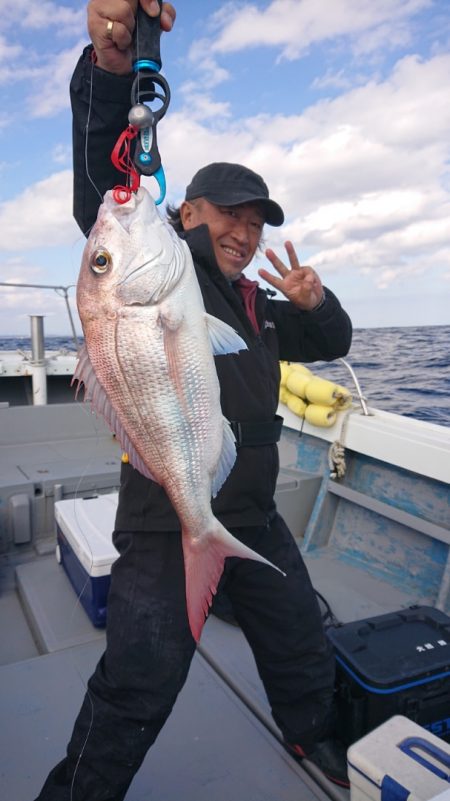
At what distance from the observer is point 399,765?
5.97ft

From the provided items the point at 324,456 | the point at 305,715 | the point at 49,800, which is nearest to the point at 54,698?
the point at 49,800

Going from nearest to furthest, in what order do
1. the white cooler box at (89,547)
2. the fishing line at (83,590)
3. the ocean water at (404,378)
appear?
the fishing line at (83,590), the white cooler box at (89,547), the ocean water at (404,378)

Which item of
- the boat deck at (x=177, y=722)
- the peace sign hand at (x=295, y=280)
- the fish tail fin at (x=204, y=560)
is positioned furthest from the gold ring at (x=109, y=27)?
the boat deck at (x=177, y=722)

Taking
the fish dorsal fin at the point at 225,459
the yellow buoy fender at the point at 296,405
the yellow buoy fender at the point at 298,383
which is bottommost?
the yellow buoy fender at the point at 296,405

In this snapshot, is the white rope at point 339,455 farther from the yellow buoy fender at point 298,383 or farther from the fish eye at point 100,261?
the fish eye at point 100,261

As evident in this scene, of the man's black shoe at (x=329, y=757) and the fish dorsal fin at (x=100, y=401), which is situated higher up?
the fish dorsal fin at (x=100, y=401)

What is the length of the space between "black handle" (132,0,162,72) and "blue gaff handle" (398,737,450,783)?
2473mm

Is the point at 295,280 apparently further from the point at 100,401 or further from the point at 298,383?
the point at 298,383

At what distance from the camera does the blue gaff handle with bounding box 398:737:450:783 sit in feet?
5.89

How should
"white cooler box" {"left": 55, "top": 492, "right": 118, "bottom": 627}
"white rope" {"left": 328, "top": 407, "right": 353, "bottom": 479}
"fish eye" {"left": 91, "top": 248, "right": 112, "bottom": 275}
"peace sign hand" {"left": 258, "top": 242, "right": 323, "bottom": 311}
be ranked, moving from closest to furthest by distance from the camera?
"fish eye" {"left": 91, "top": 248, "right": 112, "bottom": 275}, "peace sign hand" {"left": 258, "top": 242, "right": 323, "bottom": 311}, "white cooler box" {"left": 55, "top": 492, "right": 118, "bottom": 627}, "white rope" {"left": 328, "top": 407, "right": 353, "bottom": 479}

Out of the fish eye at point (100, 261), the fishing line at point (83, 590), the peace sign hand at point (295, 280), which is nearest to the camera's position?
the fish eye at point (100, 261)

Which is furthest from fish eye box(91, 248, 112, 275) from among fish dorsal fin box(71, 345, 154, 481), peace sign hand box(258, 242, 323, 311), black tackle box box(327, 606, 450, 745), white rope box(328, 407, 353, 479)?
white rope box(328, 407, 353, 479)

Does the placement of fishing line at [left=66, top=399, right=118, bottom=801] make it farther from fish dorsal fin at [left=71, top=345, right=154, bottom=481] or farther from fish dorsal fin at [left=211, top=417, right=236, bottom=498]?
fish dorsal fin at [left=211, top=417, right=236, bottom=498]

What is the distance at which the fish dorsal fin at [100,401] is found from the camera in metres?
1.78
